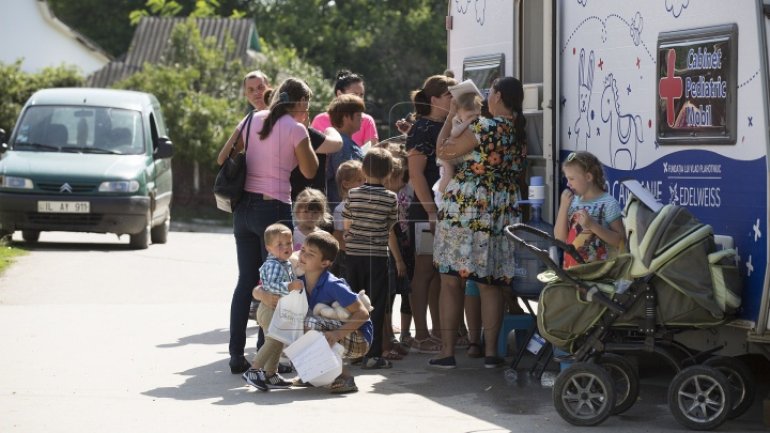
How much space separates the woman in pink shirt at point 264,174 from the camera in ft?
29.7

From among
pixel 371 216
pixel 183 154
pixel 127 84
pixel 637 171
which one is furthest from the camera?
pixel 127 84

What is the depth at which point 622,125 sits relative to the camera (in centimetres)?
852

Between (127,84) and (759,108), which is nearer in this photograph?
→ (759,108)

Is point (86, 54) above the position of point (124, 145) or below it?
above

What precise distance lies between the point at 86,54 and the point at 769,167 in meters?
46.1

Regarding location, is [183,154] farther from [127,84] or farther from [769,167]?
[769,167]

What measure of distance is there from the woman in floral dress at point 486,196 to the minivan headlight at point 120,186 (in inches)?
331

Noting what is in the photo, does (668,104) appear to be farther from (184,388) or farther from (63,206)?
(63,206)

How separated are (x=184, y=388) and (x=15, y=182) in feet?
28.7

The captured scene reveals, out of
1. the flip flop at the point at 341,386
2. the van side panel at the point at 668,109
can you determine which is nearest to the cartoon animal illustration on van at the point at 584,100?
the van side panel at the point at 668,109

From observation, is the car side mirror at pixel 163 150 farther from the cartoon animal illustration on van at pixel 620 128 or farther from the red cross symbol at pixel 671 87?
the red cross symbol at pixel 671 87

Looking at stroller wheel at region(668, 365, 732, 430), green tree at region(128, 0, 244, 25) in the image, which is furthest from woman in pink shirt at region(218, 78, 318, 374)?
green tree at region(128, 0, 244, 25)

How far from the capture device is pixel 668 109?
7984 millimetres

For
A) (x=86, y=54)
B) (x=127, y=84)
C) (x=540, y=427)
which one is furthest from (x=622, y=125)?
(x=86, y=54)
